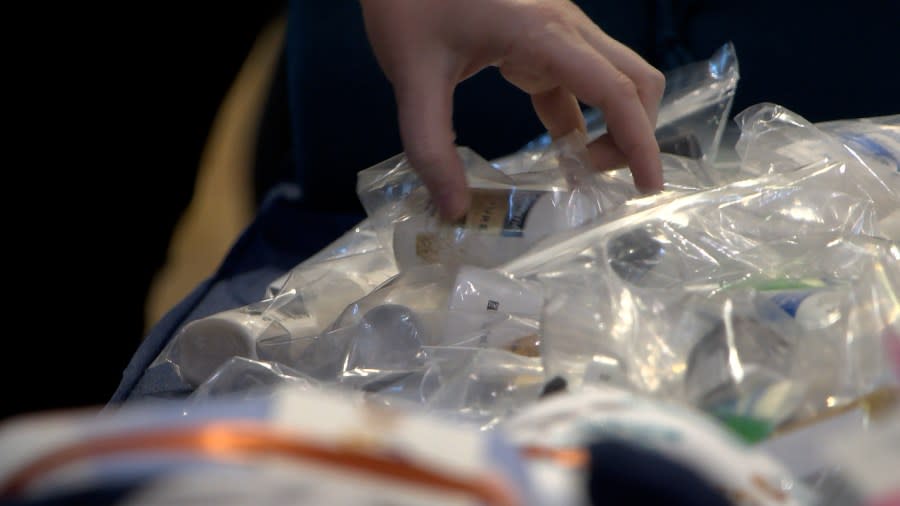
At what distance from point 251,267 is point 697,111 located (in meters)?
0.54

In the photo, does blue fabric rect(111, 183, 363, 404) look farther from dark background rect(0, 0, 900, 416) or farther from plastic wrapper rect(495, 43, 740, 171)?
plastic wrapper rect(495, 43, 740, 171)

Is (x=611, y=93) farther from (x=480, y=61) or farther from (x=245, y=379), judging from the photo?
(x=245, y=379)

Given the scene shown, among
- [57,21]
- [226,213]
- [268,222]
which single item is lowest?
[226,213]

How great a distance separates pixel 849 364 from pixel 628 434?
195 millimetres

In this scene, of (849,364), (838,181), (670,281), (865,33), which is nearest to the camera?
(849,364)

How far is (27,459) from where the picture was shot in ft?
0.82

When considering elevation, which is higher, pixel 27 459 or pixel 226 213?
pixel 27 459

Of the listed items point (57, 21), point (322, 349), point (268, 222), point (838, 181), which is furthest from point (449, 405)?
point (57, 21)

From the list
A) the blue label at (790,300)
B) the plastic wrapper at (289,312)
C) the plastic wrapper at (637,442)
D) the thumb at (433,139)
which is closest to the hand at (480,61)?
the thumb at (433,139)

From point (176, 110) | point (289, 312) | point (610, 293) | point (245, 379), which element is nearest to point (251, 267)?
point (289, 312)

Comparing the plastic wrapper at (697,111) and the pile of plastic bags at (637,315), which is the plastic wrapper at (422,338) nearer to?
the pile of plastic bags at (637,315)

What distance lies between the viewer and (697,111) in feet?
2.86

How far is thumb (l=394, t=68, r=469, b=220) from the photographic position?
26.1 inches

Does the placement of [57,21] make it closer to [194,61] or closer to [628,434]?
[194,61]
